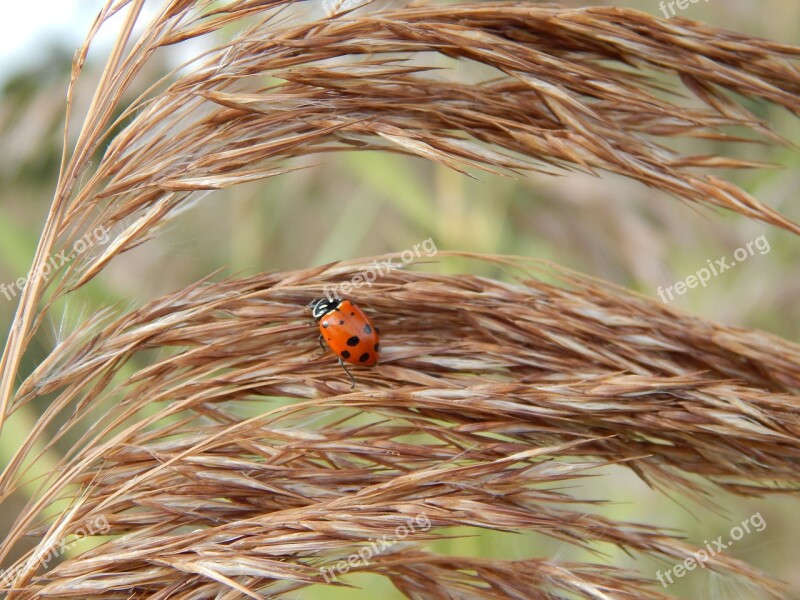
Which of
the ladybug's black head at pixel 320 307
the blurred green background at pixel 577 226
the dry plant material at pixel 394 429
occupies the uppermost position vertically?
the blurred green background at pixel 577 226

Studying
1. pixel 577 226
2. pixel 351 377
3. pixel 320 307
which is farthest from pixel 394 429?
pixel 577 226

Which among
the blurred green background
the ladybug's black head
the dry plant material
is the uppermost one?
Answer: the blurred green background

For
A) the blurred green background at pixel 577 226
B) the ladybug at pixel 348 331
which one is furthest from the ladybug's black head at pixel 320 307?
the blurred green background at pixel 577 226

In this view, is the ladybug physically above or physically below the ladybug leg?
above

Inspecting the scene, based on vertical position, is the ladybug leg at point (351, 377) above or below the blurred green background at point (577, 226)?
below

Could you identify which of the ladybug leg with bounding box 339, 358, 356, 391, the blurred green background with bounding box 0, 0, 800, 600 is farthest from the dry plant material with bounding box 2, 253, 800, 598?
the blurred green background with bounding box 0, 0, 800, 600

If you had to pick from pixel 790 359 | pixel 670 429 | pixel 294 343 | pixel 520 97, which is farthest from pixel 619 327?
pixel 294 343

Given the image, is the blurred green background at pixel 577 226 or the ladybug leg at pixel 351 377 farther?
the blurred green background at pixel 577 226

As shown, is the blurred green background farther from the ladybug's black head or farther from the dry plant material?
the ladybug's black head

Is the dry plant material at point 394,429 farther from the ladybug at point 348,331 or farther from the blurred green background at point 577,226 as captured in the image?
the blurred green background at point 577,226
